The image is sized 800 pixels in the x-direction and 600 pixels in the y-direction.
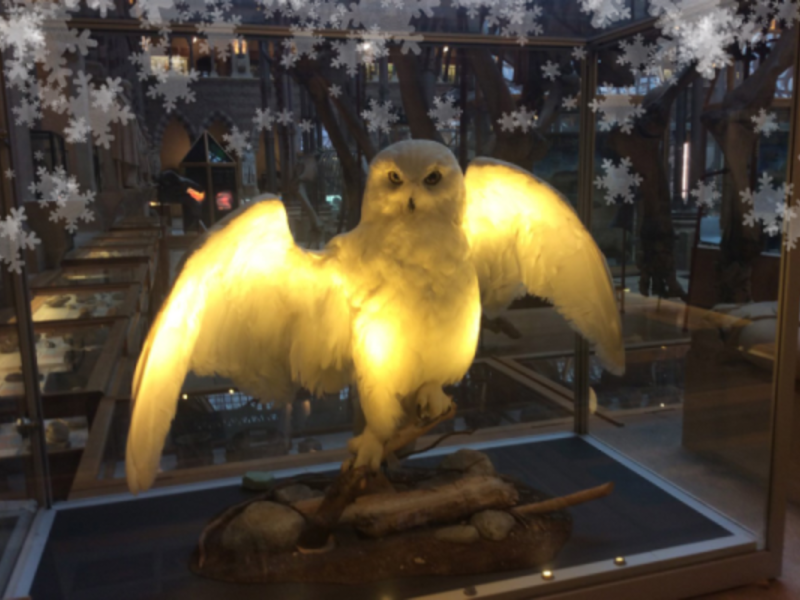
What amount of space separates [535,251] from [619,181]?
51 cm

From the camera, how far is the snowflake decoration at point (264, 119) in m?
1.47

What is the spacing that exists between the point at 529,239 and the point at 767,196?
61 cm

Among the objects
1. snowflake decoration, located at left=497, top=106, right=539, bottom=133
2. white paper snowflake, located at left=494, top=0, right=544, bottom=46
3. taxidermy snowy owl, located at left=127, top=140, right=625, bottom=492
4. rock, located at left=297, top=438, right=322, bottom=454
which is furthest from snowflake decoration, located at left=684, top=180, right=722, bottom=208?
rock, located at left=297, top=438, right=322, bottom=454

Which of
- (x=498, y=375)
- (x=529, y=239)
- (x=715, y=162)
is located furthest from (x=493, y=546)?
(x=715, y=162)

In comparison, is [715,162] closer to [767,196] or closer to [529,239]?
[767,196]

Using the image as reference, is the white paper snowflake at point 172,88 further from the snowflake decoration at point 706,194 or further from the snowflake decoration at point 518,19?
the snowflake decoration at point 706,194

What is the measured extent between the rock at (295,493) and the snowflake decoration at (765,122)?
144 cm

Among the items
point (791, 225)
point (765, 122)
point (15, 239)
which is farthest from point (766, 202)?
point (15, 239)

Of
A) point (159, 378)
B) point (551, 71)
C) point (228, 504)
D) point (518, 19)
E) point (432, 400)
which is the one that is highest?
point (518, 19)

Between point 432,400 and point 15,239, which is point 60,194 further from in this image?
point 432,400

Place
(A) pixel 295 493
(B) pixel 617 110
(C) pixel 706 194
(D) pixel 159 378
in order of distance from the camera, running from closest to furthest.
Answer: (D) pixel 159 378 → (A) pixel 295 493 → (C) pixel 706 194 → (B) pixel 617 110

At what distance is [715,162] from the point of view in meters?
1.68

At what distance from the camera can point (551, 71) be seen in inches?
70.6

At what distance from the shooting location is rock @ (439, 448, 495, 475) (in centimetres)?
170
